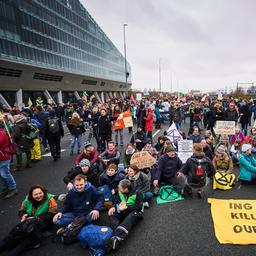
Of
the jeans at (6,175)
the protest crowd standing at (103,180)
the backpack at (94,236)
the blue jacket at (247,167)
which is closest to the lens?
the backpack at (94,236)

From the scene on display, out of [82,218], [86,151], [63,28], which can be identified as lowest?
[82,218]

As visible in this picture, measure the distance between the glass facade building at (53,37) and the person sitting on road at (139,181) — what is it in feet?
95.1

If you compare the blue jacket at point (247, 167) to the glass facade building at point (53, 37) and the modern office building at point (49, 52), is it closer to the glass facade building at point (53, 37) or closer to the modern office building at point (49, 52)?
the modern office building at point (49, 52)

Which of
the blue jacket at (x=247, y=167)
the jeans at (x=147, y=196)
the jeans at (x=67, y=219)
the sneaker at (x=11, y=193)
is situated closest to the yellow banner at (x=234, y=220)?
the blue jacket at (x=247, y=167)

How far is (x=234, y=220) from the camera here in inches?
162

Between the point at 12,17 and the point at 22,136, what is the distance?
Answer: 30.2 m

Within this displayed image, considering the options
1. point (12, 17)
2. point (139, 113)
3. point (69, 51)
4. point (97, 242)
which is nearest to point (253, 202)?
point (97, 242)

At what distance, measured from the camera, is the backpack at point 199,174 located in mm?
5321

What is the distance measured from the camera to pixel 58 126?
8.80 metres

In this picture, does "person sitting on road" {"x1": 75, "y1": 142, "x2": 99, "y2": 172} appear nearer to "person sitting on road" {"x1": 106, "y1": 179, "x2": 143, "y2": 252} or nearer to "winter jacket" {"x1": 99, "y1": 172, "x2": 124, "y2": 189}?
"winter jacket" {"x1": 99, "y1": 172, "x2": 124, "y2": 189}

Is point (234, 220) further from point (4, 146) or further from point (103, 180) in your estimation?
point (4, 146)

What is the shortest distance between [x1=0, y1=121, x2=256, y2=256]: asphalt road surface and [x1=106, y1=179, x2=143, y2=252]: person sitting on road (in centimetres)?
17

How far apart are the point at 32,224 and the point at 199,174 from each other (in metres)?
3.62

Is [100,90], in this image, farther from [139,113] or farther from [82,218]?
[82,218]
